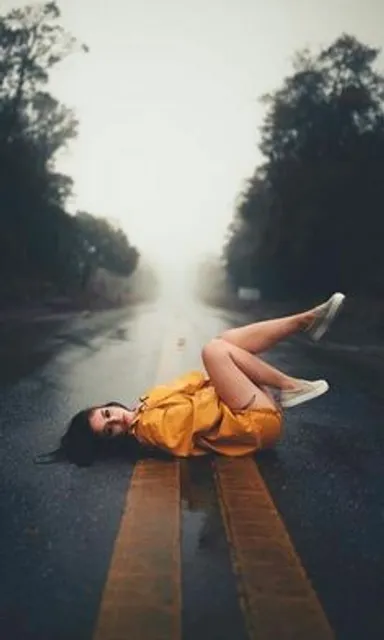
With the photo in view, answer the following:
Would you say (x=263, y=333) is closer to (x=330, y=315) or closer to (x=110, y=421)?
(x=330, y=315)

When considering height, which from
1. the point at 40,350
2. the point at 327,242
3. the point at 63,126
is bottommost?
the point at 40,350

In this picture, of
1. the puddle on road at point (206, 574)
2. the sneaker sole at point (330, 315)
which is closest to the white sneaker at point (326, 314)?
the sneaker sole at point (330, 315)

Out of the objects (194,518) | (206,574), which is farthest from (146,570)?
(194,518)

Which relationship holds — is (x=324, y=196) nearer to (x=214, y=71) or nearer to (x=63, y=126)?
(x=214, y=71)

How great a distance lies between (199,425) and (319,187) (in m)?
3.38

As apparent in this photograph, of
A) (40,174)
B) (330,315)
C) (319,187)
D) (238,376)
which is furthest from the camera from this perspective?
(40,174)

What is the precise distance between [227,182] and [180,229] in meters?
0.43

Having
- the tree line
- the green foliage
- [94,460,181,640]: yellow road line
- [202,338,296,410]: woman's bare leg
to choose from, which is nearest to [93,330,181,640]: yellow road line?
[94,460,181,640]: yellow road line

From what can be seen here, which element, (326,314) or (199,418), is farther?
(326,314)

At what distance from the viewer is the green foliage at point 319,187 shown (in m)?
4.70

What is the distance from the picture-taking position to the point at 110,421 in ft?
8.21

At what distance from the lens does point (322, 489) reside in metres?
2.14

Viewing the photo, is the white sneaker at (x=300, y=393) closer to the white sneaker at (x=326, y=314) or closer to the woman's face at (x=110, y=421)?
the white sneaker at (x=326, y=314)

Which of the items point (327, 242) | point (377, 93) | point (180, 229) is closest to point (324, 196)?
point (327, 242)
